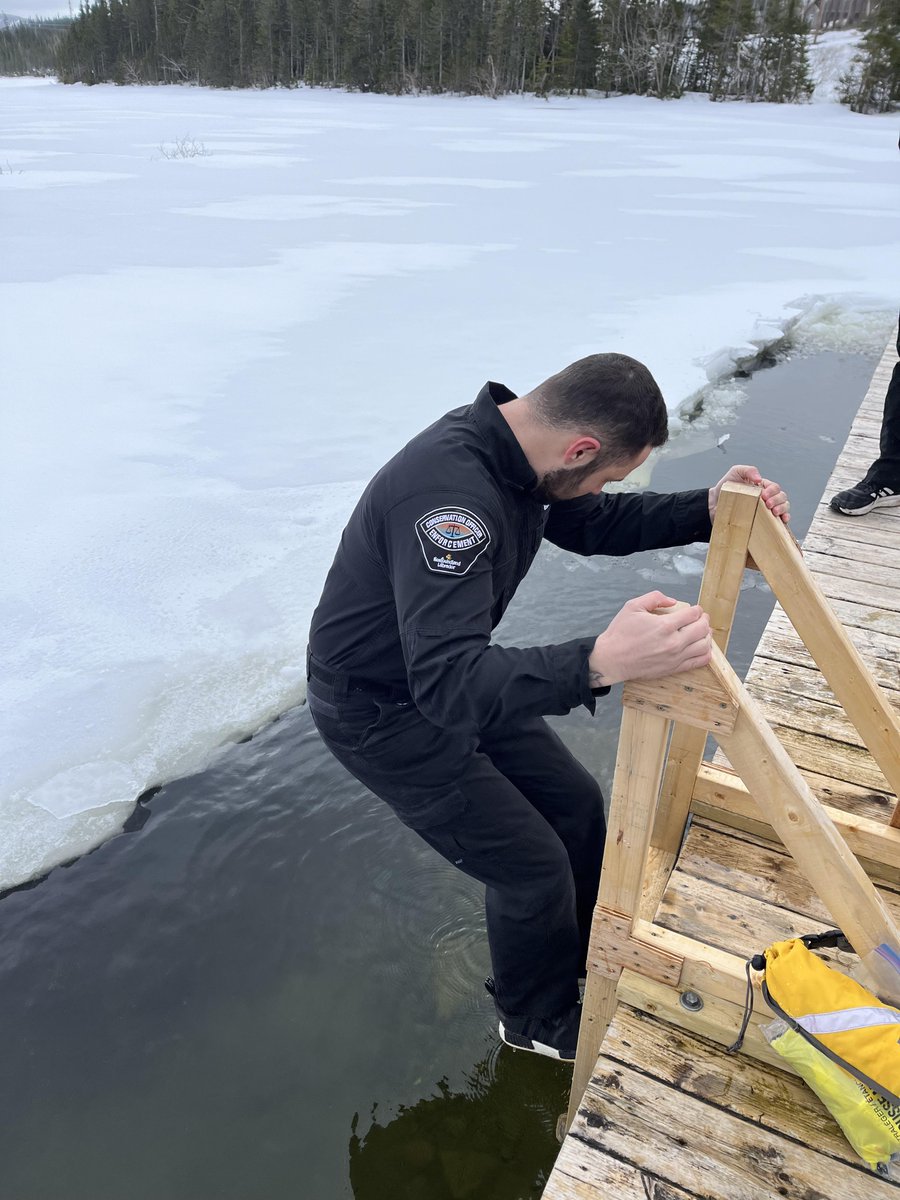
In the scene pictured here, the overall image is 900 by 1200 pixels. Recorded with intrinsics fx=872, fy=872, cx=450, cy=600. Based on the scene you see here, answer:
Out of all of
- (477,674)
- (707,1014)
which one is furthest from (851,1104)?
(477,674)

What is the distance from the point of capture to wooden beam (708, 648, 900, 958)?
1.58 m

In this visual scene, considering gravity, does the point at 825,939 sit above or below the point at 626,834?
below

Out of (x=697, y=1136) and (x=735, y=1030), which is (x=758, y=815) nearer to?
(x=735, y=1030)

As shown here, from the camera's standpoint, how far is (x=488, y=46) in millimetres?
37312

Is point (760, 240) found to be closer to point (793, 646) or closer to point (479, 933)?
point (793, 646)

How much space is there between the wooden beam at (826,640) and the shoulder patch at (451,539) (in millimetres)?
695

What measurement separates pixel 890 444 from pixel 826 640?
280 centimetres

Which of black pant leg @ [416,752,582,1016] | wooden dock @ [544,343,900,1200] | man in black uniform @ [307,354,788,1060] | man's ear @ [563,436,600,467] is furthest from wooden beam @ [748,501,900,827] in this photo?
black pant leg @ [416,752,582,1016]

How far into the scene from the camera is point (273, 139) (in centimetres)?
2014

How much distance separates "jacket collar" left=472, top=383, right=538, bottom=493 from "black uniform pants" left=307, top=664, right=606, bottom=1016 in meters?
0.59

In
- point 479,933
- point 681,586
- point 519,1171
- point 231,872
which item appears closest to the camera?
point 519,1171

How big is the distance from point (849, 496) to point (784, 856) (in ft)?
8.79

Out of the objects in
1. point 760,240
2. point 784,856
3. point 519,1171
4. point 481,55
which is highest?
point 481,55

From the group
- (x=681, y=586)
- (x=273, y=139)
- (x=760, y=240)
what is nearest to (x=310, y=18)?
(x=273, y=139)
